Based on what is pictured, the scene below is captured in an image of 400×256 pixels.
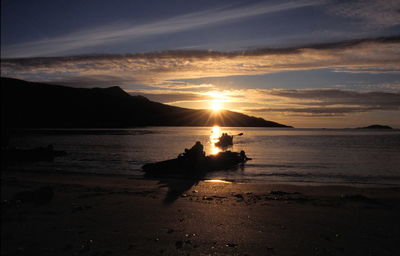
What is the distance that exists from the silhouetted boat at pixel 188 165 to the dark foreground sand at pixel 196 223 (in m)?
8.87

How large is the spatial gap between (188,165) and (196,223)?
641 inches

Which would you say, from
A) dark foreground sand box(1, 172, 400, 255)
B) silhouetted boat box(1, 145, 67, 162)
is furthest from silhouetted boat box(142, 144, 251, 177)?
silhouetted boat box(1, 145, 67, 162)

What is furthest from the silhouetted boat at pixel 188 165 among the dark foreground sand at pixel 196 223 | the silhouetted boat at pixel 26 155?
the silhouetted boat at pixel 26 155

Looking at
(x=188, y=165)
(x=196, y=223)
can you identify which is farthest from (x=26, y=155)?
(x=196, y=223)

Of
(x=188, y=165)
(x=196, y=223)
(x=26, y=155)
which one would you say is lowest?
(x=26, y=155)

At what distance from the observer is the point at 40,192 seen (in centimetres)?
1257

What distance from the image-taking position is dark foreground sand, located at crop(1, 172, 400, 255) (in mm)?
7949

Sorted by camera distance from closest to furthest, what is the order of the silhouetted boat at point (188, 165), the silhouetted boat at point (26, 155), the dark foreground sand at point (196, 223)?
the dark foreground sand at point (196, 223), the silhouetted boat at point (188, 165), the silhouetted boat at point (26, 155)

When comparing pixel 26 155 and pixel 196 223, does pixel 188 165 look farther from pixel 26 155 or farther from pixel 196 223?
pixel 26 155

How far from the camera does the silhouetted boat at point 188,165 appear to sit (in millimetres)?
24797

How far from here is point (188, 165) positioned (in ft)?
86.8

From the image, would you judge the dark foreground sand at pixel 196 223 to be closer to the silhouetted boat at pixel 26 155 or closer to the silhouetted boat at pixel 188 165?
the silhouetted boat at pixel 188 165

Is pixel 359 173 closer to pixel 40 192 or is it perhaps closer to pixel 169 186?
pixel 169 186

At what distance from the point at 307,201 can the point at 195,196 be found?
494 centimetres
